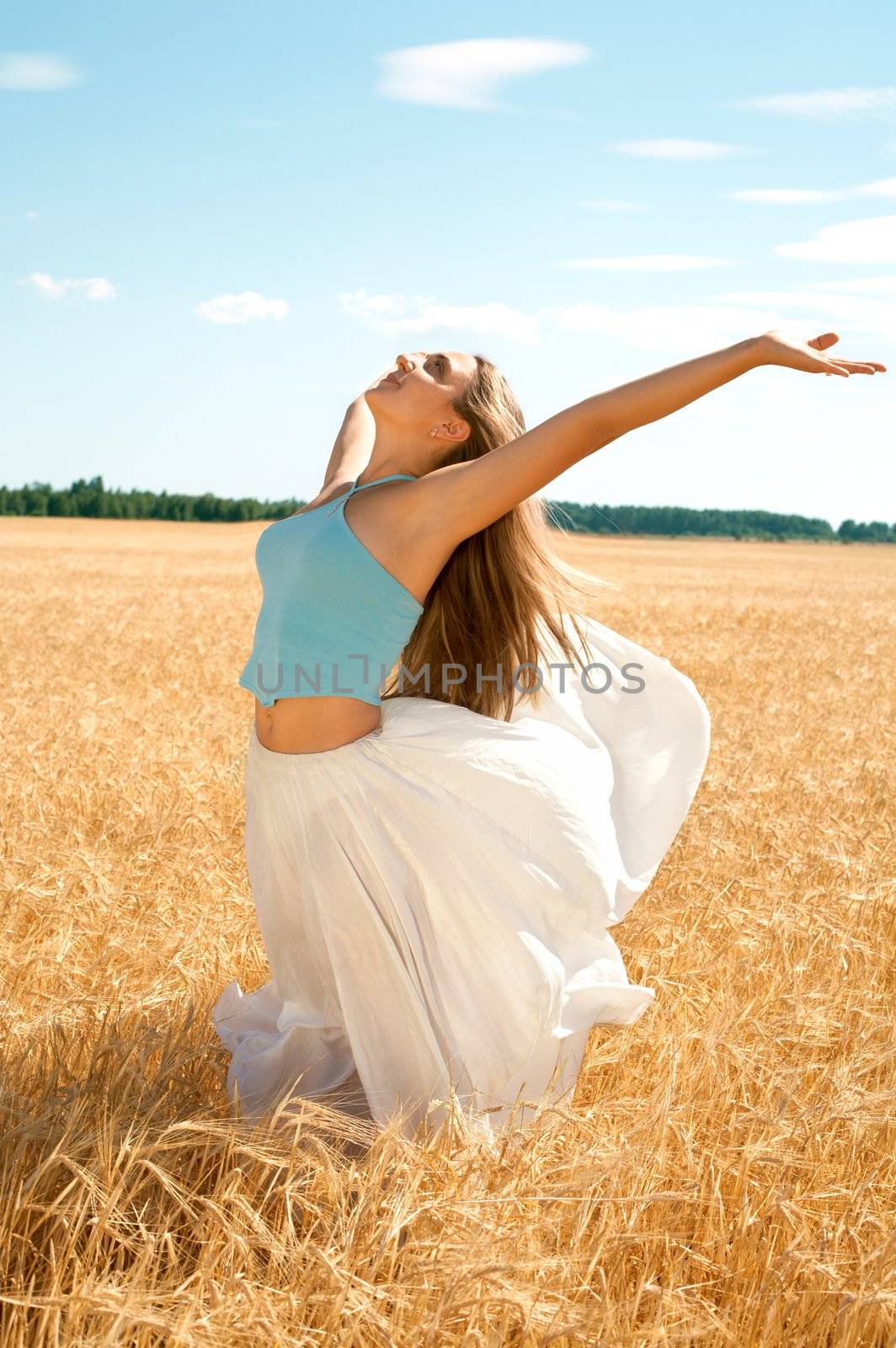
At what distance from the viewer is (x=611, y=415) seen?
2230 millimetres

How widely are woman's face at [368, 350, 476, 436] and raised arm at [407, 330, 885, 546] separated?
29 cm

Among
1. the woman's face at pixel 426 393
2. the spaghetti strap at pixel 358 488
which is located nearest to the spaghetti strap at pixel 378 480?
the spaghetti strap at pixel 358 488

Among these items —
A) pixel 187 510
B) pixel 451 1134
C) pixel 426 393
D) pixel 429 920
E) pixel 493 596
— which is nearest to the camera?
pixel 451 1134

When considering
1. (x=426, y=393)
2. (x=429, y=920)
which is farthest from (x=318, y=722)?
(x=426, y=393)

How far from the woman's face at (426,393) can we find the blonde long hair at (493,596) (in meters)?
0.03

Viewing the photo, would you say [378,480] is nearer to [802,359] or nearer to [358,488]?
[358,488]

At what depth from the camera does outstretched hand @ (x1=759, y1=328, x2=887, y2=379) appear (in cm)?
219

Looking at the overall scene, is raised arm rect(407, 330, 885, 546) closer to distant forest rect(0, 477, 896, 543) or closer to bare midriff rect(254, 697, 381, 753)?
bare midriff rect(254, 697, 381, 753)

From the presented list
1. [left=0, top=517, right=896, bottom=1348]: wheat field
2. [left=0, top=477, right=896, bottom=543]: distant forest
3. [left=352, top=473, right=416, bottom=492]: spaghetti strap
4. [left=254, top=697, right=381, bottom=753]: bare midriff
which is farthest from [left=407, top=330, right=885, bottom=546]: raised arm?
[left=0, top=477, right=896, bottom=543]: distant forest

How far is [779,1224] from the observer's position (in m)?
2.05

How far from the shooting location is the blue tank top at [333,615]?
247 cm

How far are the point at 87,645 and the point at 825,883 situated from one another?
8101mm

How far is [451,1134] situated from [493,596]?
3.84 ft

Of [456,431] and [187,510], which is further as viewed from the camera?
[187,510]
